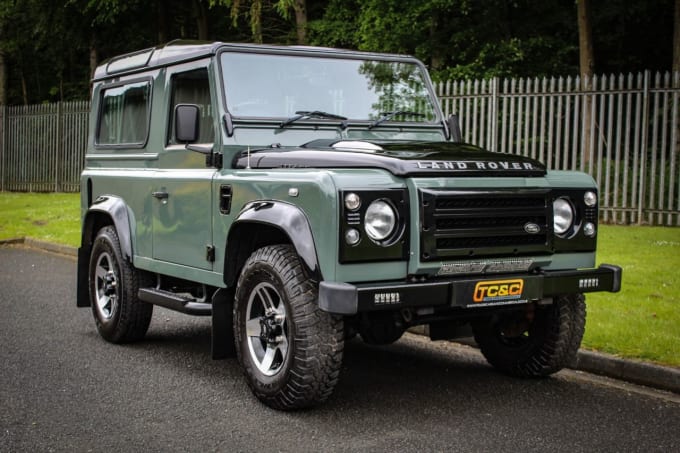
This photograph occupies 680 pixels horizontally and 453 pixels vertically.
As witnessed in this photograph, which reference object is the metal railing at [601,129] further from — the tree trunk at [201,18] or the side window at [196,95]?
the tree trunk at [201,18]

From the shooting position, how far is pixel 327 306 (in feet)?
16.0

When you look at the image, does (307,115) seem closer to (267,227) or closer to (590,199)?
(267,227)

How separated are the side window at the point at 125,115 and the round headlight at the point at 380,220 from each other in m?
3.00

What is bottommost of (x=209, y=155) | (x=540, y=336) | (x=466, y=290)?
(x=540, y=336)

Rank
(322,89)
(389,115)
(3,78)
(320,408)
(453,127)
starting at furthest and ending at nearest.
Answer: (3,78) → (453,127) → (389,115) → (322,89) → (320,408)

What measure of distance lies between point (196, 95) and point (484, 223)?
254cm

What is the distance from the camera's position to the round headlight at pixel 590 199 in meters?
5.88

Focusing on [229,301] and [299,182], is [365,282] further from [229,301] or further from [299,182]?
[229,301]

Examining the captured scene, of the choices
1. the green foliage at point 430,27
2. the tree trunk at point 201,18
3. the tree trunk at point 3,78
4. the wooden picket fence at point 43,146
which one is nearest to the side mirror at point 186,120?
the green foliage at point 430,27

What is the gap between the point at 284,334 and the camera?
5520 millimetres

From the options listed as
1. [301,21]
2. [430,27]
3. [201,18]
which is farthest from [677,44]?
[201,18]

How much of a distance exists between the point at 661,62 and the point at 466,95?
470 inches

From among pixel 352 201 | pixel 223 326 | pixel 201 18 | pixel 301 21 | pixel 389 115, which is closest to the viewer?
pixel 352 201

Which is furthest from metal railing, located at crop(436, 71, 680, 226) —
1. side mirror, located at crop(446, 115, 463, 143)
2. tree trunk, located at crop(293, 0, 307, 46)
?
side mirror, located at crop(446, 115, 463, 143)
